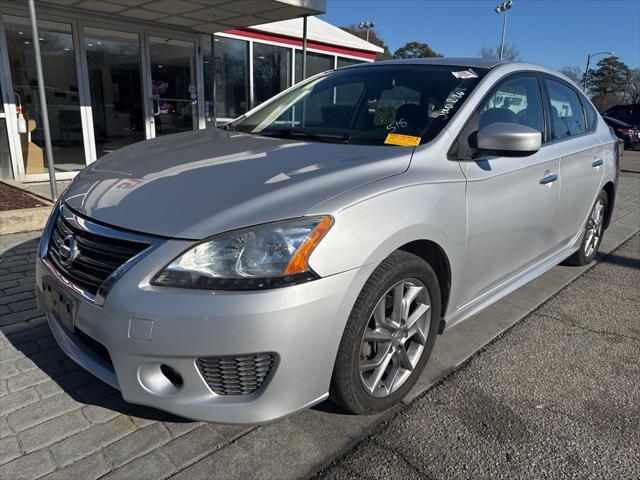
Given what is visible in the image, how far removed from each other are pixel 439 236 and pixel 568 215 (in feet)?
6.20

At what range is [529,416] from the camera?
7.73 feet

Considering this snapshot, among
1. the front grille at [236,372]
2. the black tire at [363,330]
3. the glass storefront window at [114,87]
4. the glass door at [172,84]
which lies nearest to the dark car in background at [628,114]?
the glass door at [172,84]

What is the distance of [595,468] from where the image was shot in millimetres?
2031

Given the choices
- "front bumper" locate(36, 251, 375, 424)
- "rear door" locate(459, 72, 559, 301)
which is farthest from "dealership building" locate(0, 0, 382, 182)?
"front bumper" locate(36, 251, 375, 424)

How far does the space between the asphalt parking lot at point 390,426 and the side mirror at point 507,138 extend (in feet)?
4.02

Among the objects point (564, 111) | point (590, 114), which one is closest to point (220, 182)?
point (564, 111)

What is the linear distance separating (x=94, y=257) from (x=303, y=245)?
0.87 meters

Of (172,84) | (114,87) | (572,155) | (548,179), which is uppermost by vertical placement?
(172,84)

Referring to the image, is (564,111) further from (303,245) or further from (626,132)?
(626,132)

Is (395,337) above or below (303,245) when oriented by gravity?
below

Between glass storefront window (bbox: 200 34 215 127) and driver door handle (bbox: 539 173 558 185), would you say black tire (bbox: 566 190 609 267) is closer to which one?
driver door handle (bbox: 539 173 558 185)

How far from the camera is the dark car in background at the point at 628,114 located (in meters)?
20.5

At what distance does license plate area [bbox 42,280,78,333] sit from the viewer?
6.64 feet

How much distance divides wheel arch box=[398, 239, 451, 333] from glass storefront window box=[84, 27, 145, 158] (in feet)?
24.5
